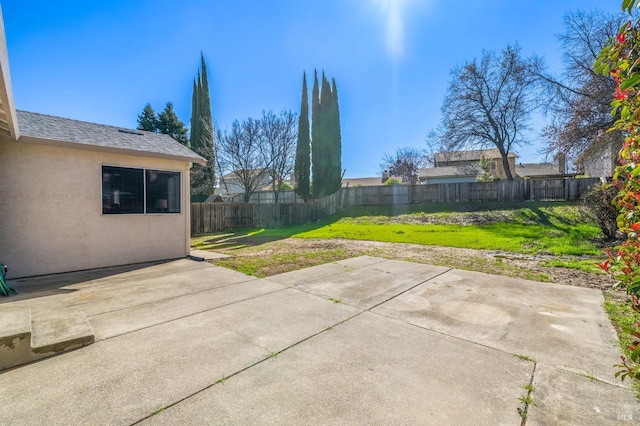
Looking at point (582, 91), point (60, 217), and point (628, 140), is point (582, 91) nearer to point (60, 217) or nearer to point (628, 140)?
point (628, 140)

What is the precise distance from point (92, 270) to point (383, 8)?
31.1 feet

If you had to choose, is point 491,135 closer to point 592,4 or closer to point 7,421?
point 592,4

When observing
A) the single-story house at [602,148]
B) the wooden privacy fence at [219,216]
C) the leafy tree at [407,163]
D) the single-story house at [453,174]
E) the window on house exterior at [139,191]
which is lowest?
the wooden privacy fence at [219,216]

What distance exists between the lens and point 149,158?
6535 millimetres

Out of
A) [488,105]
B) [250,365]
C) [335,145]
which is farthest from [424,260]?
[335,145]

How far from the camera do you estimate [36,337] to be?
2.54m

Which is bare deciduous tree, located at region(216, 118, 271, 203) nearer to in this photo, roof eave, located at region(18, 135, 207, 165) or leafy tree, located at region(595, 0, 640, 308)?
roof eave, located at region(18, 135, 207, 165)

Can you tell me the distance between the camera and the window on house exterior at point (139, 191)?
6.02m

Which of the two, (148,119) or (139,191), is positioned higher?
(148,119)

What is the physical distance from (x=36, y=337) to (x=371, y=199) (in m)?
19.5

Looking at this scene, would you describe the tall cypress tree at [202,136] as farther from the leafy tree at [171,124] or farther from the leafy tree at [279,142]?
the leafy tree at [279,142]

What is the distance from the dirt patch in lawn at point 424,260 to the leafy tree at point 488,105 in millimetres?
13931

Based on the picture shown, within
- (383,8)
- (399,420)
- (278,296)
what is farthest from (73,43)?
(399,420)

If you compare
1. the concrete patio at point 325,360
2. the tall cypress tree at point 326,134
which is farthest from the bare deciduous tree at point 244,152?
the concrete patio at point 325,360
